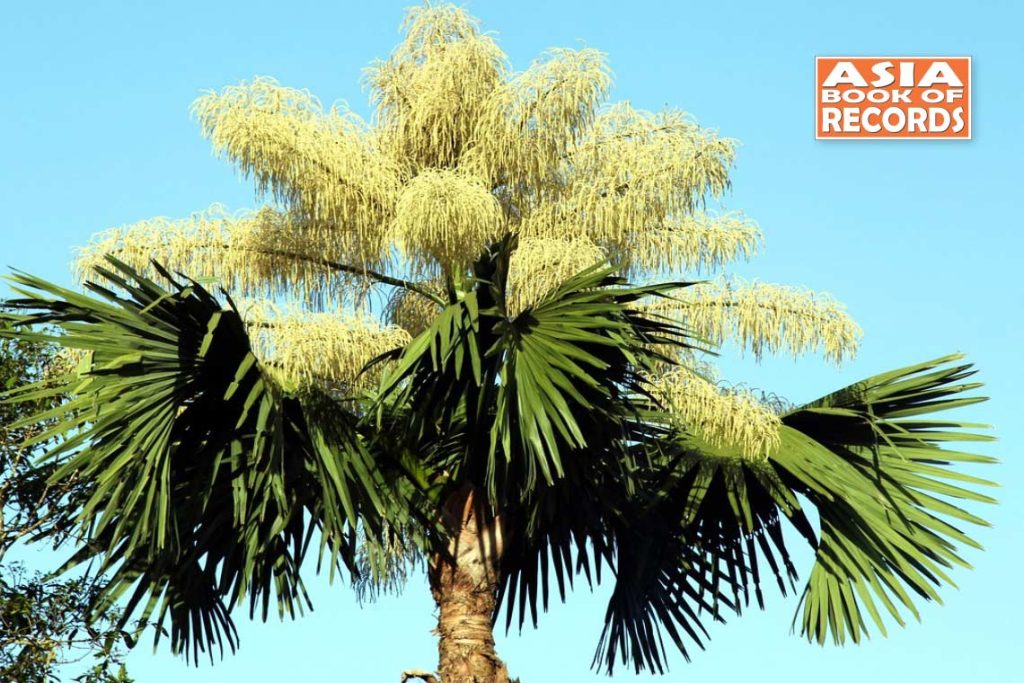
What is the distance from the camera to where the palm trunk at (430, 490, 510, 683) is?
12258mm

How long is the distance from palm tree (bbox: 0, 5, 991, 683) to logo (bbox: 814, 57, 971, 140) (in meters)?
2.61

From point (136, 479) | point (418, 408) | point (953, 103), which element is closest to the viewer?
point (136, 479)

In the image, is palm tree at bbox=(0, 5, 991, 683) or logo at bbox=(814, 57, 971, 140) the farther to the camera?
logo at bbox=(814, 57, 971, 140)

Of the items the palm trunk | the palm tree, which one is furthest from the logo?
the palm trunk

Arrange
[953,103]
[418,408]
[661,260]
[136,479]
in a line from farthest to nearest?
[953,103] < [661,260] < [418,408] < [136,479]

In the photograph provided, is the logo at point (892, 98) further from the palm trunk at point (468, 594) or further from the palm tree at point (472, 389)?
the palm trunk at point (468, 594)

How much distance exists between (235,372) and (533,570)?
3.34 meters

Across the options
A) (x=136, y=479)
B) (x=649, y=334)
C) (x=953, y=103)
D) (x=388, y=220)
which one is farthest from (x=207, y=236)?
(x=953, y=103)

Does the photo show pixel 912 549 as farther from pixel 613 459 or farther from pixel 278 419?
pixel 278 419

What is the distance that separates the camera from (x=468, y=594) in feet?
40.8

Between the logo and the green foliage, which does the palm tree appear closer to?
the green foliage

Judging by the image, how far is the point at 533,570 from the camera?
14047 mm

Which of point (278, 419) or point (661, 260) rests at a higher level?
point (661, 260)

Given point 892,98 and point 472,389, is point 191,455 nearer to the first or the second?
point 472,389
